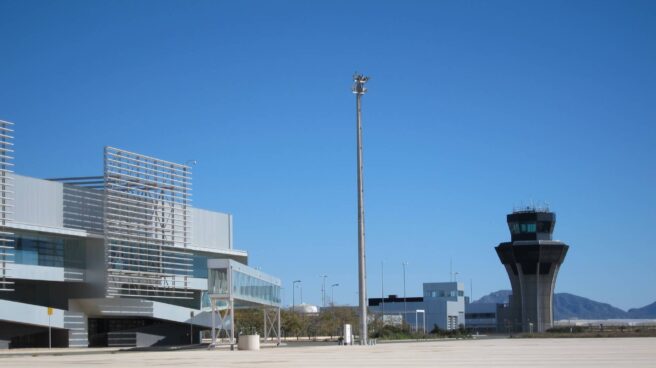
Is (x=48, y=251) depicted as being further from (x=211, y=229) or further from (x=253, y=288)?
(x=211, y=229)

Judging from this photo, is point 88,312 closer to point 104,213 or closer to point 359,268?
point 104,213

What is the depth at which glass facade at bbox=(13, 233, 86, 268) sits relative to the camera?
73.5m

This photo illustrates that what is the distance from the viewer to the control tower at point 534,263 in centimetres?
14725

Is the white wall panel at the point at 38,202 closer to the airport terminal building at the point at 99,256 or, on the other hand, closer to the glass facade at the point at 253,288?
the airport terminal building at the point at 99,256

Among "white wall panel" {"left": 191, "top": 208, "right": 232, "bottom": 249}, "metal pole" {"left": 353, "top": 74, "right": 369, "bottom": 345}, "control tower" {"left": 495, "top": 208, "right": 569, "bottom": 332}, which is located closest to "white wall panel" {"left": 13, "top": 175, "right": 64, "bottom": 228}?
"white wall panel" {"left": 191, "top": 208, "right": 232, "bottom": 249}

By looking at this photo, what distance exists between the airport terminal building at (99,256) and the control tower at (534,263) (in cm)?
6794

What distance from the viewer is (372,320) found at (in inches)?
5418

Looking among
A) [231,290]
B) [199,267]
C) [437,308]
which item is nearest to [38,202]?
[231,290]

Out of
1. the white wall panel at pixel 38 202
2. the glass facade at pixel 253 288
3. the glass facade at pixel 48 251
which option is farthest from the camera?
the white wall panel at pixel 38 202

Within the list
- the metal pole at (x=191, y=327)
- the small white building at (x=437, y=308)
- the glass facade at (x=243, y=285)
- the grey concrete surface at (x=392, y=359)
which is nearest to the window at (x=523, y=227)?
the small white building at (x=437, y=308)

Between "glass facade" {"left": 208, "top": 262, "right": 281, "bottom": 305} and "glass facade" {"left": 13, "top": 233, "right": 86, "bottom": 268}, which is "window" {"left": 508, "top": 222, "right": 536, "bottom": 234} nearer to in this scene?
"glass facade" {"left": 208, "top": 262, "right": 281, "bottom": 305}

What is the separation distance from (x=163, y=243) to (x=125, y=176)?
736 centimetres

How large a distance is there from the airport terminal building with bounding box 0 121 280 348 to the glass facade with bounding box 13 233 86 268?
79 mm

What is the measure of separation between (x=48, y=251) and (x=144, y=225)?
898 cm
